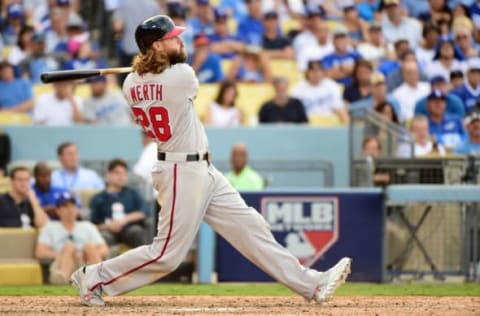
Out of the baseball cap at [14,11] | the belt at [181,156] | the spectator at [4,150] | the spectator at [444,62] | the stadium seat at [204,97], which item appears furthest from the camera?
the baseball cap at [14,11]

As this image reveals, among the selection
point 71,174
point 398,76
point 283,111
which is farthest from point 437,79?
point 71,174

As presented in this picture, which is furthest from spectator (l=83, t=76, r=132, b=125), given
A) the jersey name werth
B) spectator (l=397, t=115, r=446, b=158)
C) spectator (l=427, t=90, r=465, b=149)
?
the jersey name werth

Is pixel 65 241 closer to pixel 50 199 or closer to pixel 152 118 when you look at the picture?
pixel 50 199

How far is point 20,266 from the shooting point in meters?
13.4

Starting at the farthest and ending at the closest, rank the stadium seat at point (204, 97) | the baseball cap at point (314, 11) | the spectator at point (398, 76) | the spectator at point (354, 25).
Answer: the spectator at point (354, 25), the baseball cap at point (314, 11), the spectator at point (398, 76), the stadium seat at point (204, 97)

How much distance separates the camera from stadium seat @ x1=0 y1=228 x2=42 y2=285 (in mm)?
13289

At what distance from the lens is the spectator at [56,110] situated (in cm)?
1658

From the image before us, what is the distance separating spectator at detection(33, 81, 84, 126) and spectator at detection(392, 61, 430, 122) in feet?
13.9

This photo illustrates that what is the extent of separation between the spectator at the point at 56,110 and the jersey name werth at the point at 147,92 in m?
7.49

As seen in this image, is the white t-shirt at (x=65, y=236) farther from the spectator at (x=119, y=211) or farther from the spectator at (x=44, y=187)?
the spectator at (x=44, y=187)

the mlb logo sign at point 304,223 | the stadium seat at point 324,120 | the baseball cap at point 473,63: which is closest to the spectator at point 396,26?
the baseball cap at point 473,63

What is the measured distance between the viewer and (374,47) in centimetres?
1952

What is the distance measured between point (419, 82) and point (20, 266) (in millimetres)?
7028

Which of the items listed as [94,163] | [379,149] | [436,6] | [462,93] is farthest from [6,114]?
[436,6]
